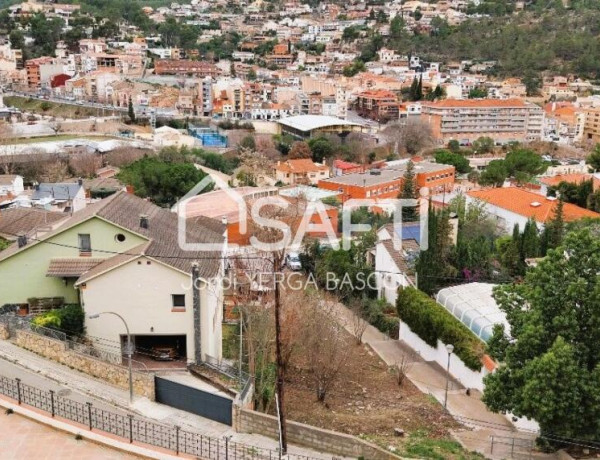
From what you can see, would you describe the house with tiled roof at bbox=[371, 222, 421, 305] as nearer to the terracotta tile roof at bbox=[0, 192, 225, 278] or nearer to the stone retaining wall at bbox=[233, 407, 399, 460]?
the terracotta tile roof at bbox=[0, 192, 225, 278]

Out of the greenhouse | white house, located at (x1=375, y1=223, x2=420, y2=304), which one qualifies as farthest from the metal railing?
white house, located at (x1=375, y1=223, x2=420, y2=304)

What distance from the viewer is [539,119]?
280ft

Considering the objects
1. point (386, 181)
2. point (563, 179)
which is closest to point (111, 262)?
point (386, 181)

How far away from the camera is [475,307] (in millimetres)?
20031

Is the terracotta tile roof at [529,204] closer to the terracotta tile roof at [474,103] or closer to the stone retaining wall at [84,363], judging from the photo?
the stone retaining wall at [84,363]

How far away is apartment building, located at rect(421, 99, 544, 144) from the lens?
81.7 m

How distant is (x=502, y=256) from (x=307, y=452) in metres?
17.5

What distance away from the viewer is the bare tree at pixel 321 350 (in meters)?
17.2

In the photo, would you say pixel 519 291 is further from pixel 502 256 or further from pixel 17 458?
pixel 502 256

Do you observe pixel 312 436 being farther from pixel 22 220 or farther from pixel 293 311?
pixel 22 220

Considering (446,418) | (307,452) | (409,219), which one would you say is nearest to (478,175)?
(409,219)

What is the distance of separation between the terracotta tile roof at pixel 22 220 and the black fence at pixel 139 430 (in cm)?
1222

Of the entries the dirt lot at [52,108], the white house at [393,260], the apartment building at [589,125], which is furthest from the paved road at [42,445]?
→ the apartment building at [589,125]

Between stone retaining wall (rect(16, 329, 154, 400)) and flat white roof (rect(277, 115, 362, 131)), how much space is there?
60.6m
